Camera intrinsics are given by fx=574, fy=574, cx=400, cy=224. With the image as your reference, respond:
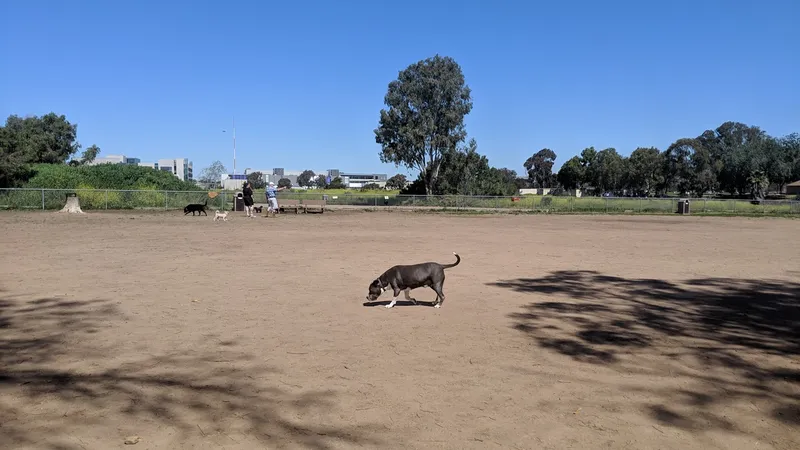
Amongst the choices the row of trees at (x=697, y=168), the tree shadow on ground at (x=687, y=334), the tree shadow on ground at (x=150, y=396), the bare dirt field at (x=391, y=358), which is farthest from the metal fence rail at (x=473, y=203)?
the row of trees at (x=697, y=168)

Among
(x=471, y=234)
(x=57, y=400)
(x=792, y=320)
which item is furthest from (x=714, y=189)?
(x=57, y=400)

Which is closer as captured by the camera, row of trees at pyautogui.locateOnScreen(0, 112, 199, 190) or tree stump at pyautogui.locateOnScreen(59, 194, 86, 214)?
tree stump at pyautogui.locateOnScreen(59, 194, 86, 214)

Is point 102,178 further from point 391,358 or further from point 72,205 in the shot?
point 391,358

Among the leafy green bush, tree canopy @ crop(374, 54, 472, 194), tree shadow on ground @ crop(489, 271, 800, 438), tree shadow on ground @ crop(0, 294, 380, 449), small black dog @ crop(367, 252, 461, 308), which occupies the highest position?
tree canopy @ crop(374, 54, 472, 194)

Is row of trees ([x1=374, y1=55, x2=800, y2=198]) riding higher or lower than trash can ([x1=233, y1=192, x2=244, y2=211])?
higher

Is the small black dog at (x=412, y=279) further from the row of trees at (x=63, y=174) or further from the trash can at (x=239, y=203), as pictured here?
the row of trees at (x=63, y=174)

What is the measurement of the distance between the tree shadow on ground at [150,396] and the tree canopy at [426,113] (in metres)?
52.3

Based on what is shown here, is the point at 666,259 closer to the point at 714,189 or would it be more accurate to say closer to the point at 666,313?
the point at 666,313

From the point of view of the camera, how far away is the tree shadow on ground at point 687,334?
5.36 meters

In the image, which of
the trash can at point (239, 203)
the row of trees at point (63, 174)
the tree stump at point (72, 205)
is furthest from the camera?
the row of trees at point (63, 174)

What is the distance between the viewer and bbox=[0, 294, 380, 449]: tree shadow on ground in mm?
4504

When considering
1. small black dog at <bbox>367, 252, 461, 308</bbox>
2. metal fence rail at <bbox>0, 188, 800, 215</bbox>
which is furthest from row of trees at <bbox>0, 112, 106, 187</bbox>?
small black dog at <bbox>367, 252, 461, 308</bbox>

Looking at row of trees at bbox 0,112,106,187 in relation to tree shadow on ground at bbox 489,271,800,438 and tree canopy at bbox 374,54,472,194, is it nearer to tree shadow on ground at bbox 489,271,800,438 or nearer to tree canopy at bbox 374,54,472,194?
tree canopy at bbox 374,54,472,194

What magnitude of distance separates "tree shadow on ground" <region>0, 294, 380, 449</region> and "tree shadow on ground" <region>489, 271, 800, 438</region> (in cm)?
308
